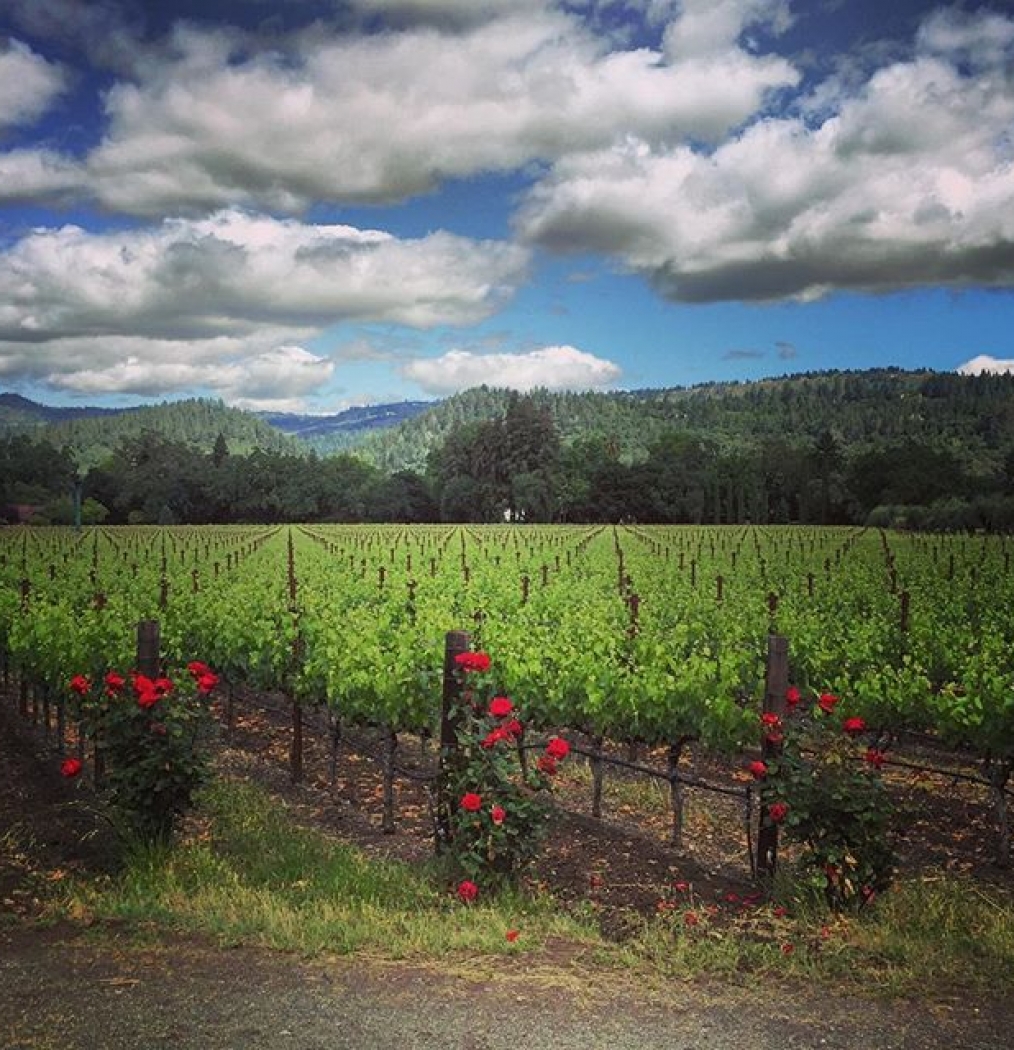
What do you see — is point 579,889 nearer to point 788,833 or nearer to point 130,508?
point 788,833

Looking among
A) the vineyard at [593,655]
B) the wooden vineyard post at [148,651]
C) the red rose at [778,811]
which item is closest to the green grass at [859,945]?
the red rose at [778,811]

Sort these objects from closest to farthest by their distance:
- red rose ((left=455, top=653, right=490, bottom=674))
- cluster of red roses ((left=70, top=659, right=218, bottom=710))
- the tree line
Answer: red rose ((left=455, top=653, right=490, bottom=674)) < cluster of red roses ((left=70, top=659, right=218, bottom=710)) < the tree line

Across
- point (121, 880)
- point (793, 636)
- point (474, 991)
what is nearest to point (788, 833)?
point (474, 991)

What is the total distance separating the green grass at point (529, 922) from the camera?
5816 millimetres

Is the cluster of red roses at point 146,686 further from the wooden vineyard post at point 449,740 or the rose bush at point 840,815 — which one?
the rose bush at point 840,815

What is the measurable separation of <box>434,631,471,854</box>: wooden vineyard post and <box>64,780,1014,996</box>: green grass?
0.40 metres

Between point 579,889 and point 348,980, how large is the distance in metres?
2.79

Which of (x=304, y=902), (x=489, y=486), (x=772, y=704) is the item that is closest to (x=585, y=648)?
(x=772, y=704)

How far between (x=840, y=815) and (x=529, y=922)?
7.10 feet

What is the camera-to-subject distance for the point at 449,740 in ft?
25.6

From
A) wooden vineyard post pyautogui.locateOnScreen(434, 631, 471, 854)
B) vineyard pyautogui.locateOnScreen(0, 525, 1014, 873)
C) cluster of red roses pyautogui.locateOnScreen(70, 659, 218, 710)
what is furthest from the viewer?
vineyard pyautogui.locateOnScreen(0, 525, 1014, 873)

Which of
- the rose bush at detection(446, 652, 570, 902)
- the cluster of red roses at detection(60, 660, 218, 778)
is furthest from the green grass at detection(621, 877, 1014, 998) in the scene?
the cluster of red roses at detection(60, 660, 218, 778)

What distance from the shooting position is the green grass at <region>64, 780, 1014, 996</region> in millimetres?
5816

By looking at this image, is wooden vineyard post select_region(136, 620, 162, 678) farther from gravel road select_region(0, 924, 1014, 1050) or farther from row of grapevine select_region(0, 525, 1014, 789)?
gravel road select_region(0, 924, 1014, 1050)
